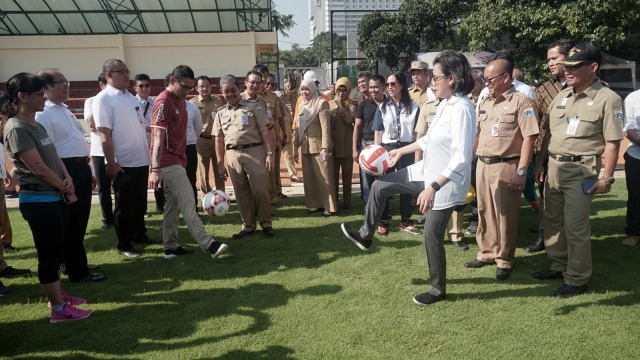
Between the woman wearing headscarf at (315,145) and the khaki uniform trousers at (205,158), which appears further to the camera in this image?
the khaki uniform trousers at (205,158)

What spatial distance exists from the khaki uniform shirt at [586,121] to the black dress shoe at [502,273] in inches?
48.3

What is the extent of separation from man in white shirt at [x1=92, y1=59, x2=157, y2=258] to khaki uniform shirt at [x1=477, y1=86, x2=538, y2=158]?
12.4 feet

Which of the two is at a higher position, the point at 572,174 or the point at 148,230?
the point at 572,174

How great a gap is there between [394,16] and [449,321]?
81.5ft

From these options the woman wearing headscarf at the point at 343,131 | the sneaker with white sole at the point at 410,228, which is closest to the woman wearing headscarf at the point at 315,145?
the woman wearing headscarf at the point at 343,131

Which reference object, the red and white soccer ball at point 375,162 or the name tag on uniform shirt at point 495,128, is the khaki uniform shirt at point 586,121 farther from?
the red and white soccer ball at point 375,162

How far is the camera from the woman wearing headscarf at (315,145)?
6641mm

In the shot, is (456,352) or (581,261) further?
(581,261)

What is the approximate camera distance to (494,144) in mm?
4371

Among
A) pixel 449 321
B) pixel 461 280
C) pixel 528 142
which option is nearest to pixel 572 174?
pixel 528 142

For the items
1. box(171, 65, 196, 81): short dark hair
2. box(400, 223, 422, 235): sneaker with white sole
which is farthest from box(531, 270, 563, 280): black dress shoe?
box(171, 65, 196, 81): short dark hair

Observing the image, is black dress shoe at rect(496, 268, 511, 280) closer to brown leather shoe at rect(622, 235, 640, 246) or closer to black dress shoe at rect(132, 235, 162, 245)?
brown leather shoe at rect(622, 235, 640, 246)

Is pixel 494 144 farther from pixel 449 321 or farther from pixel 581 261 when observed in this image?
pixel 449 321

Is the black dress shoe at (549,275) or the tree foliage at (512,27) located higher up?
the tree foliage at (512,27)
